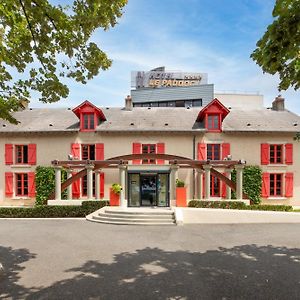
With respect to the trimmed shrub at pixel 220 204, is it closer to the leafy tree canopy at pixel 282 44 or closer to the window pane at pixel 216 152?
the window pane at pixel 216 152

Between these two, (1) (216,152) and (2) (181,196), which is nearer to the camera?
(2) (181,196)

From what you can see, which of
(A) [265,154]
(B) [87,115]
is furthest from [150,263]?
(A) [265,154]

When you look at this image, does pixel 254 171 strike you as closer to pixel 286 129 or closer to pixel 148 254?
pixel 286 129

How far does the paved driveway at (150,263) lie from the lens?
17.3ft

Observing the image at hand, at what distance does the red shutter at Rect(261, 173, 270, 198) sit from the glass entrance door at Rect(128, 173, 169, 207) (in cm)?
729

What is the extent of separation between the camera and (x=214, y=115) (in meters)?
19.8

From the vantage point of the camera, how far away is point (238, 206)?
14.8 metres

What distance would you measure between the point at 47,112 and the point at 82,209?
1161 cm

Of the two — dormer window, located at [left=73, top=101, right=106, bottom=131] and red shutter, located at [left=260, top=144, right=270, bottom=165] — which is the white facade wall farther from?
dormer window, located at [left=73, top=101, right=106, bottom=131]

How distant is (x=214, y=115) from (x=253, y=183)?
5.86 m

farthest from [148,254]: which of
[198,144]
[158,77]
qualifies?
[158,77]

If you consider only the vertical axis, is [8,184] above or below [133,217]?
above

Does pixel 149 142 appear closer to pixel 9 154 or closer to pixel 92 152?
pixel 92 152

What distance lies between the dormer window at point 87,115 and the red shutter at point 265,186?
13.3m
